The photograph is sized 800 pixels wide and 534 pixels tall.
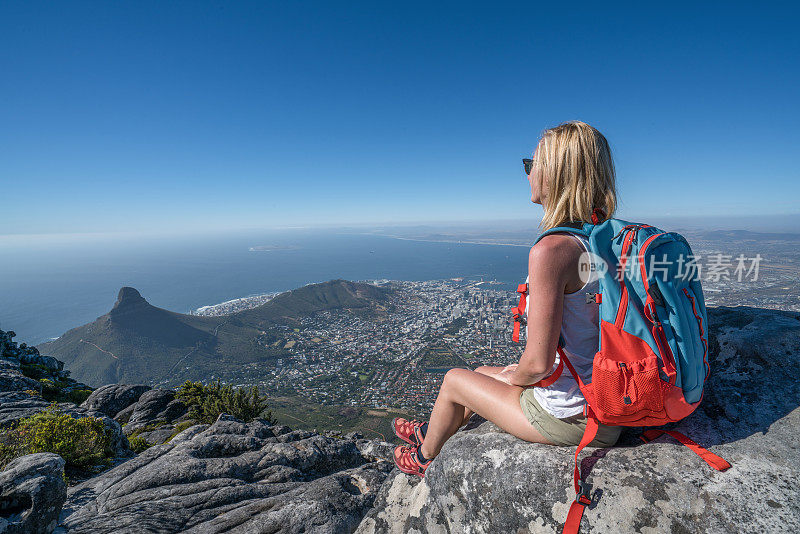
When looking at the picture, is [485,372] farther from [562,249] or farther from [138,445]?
[138,445]

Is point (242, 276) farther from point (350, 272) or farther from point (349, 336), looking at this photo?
point (349, 336)

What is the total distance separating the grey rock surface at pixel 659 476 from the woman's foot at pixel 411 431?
0.39 meters

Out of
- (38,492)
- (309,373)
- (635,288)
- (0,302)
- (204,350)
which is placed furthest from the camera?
(0,302)

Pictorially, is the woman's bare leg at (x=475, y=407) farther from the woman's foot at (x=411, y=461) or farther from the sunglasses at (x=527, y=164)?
Answer: the sunglasses at (x=527, y=164)

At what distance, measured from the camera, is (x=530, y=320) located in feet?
7.03

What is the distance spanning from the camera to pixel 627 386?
194 centimetres

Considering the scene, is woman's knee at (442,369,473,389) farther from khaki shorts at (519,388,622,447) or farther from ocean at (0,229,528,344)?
ocean at (0,229,528,344)

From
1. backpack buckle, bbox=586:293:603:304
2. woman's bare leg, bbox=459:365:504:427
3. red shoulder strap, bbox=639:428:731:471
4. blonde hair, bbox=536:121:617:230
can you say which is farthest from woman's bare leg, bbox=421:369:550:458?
blonde hair, bbox=536:121:617:230

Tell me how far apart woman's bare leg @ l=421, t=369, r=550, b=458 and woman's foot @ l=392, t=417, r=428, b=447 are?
18 cm

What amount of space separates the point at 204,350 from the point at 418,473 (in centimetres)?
6649

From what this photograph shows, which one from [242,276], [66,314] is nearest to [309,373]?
[66,314]

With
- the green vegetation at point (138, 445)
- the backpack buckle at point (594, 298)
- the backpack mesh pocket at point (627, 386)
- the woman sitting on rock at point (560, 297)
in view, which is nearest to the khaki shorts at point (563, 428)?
the woman sitting on rock at point (560, 297)

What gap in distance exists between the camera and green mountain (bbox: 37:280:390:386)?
50312mm

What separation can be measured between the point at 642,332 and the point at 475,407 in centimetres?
159
